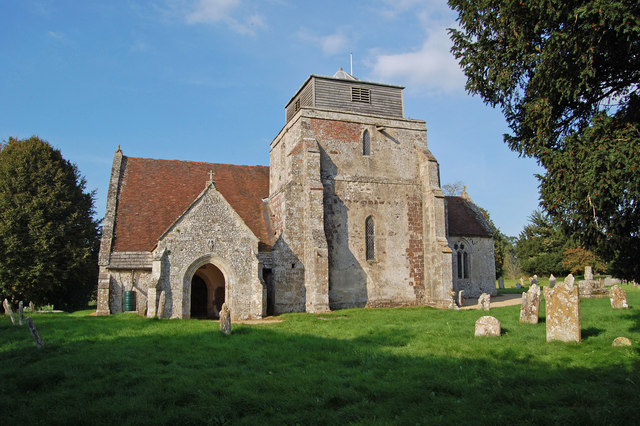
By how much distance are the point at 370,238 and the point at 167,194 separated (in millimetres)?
10898

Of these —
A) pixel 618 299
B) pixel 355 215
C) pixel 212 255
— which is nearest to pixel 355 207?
pixel 355 215

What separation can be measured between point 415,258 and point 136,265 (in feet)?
45.0

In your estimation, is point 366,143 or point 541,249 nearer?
point 366,143

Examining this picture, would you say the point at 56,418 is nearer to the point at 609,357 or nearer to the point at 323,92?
the point at 609,357

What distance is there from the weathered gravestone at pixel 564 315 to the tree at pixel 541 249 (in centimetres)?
3584

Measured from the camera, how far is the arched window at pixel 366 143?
24722mm

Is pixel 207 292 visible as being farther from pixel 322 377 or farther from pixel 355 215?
pixel 322 377

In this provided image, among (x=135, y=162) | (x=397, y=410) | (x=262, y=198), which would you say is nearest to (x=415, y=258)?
(x=262, y=198)

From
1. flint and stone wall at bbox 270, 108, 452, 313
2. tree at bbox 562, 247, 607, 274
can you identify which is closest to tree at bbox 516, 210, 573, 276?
tree at bbox 562, 247, 607, 274

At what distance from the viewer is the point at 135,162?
26.2 metres

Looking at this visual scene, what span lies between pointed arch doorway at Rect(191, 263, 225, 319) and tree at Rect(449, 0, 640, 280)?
16.4m

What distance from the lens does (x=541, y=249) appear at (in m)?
48.4

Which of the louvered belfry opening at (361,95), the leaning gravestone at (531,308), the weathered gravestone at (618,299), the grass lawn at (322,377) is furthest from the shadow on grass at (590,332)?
the louvered belfry opening at (361,95)

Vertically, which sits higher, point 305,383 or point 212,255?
point 212,255
